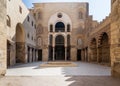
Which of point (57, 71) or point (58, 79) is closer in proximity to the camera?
point (58, 79)

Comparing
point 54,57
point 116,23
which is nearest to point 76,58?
point 54,57

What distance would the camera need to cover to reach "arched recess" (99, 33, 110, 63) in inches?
743

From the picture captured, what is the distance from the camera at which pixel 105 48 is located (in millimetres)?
19047

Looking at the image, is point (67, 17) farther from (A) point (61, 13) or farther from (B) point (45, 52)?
(B) point (45, 52)

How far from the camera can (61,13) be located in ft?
105

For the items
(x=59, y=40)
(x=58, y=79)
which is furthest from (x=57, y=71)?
(x=59, y=40)

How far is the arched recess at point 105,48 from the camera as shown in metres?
18.9

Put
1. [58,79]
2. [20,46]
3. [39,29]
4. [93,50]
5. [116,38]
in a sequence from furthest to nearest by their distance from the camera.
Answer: [39,29]
[93,50]
[20,46]
[116,38]
[58,79]

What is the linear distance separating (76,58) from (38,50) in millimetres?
7199

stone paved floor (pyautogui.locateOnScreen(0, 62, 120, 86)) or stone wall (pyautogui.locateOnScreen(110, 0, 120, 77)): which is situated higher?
stone wall (pyautogui.locateOnScreen(110, 0, 120, 77))

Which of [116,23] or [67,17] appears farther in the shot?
[67,17]

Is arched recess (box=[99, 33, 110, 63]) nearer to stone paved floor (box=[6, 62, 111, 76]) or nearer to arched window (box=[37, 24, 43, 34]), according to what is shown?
stone paved floor (box=[6, 62, 111, 76])

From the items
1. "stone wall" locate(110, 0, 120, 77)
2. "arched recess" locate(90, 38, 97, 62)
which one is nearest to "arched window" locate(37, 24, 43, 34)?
"arched recess" locate(90, 38, 97, 62)

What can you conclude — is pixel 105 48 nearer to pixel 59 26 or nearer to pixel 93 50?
pixel 93 50
